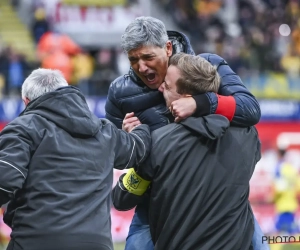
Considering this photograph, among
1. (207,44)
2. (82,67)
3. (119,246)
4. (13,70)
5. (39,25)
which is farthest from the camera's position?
(207,44)

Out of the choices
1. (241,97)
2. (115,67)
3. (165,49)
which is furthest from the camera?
(115,67)

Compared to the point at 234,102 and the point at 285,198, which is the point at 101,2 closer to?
the point at 285,198

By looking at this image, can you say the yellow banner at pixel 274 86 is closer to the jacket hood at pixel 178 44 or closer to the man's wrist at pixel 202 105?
the jacket hood at pixel 178 44

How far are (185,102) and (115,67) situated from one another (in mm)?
14029

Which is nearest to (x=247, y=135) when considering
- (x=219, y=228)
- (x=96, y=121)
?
(x=219, y=228)

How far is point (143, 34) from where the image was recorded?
4879 mm

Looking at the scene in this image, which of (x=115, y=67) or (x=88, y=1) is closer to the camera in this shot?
(x=115, y=67)

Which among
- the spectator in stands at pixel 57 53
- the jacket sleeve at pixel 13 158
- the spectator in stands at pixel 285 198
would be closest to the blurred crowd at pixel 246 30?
the spectator in stands at pixel 57 53

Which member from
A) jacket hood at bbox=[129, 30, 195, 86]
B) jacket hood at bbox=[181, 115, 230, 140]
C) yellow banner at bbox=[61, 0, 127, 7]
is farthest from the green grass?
yellow banner at bbox=[61, 0, 127, 7]

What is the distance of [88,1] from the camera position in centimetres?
2236

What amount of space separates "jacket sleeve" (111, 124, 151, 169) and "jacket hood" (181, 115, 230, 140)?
0.28 m

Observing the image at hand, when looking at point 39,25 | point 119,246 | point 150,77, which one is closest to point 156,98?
point 150,77

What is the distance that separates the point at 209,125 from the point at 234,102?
0.24 metres

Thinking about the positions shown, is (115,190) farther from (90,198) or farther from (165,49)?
(165,49)
